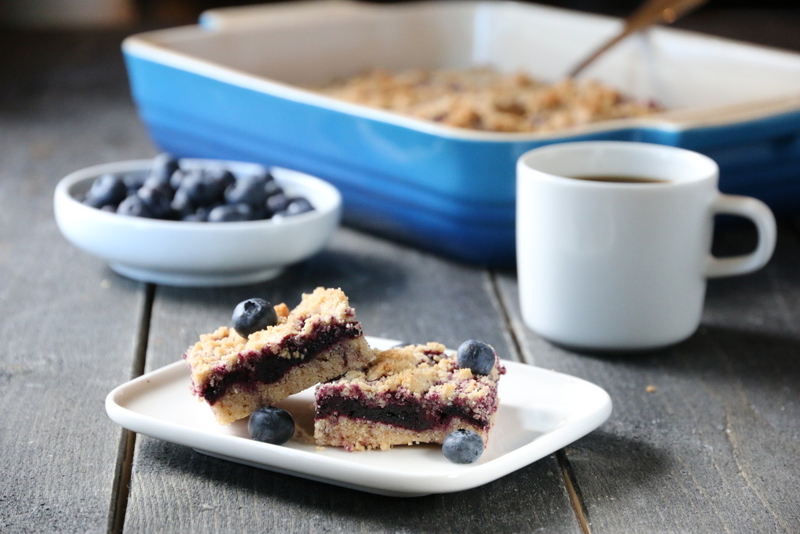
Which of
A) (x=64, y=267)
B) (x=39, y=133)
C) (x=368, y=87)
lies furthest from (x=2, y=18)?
(x=64, y=267)

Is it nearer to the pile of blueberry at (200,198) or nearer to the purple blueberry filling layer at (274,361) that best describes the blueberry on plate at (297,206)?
the pile of blueberry at (200,198)

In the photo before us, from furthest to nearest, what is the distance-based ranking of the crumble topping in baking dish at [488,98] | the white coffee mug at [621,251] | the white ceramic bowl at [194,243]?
the crumble topping in baking dish at [488,98] → the white ceramic bowl at [194,243] → the white coffee mug at [621,251]

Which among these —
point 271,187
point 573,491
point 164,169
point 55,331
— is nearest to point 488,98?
point 271,187

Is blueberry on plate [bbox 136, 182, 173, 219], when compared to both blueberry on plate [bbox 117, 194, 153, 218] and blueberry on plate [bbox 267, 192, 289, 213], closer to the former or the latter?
blueberry on plate [bbox 117, 194, 153, 218]

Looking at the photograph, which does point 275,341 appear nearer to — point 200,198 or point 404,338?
point 404,338

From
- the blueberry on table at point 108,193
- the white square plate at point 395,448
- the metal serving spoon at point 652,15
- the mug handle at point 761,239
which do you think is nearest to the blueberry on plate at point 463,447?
the white square plate at point 395,448

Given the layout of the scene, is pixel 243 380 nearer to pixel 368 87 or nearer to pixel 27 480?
pixel 27 480
